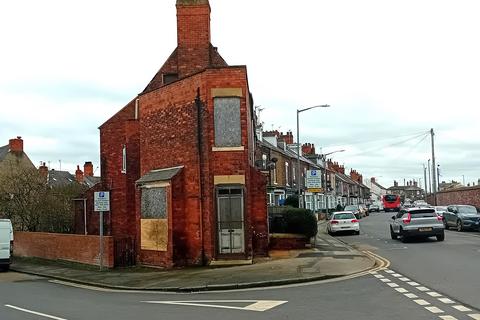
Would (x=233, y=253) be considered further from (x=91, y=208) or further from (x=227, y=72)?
(x=91, y=208)

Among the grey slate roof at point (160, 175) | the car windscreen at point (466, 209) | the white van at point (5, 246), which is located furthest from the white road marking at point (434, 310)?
the car windscreen at point (466, 209)

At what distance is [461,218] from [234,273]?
23008mm

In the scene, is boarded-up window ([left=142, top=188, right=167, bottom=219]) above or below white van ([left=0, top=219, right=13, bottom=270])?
above

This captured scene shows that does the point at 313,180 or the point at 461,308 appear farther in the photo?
the point at 313,180

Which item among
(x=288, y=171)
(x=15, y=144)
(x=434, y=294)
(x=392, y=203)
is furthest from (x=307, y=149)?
(x=434, y=294)

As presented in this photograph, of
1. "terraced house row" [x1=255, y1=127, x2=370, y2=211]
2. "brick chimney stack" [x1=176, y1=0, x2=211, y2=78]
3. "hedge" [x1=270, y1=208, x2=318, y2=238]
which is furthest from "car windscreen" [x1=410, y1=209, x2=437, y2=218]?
"brick chimney stack" [x1=176, y1=0, x2=211, y2=78]

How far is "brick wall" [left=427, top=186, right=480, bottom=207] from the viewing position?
51062 mm

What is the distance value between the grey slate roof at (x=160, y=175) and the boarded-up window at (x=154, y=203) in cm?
38

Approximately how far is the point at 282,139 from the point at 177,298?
2217 inches

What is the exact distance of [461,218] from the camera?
35.7 m

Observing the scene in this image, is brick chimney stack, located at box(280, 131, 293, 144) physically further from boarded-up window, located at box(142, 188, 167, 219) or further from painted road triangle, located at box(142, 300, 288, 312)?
painted road triangle, located at box(142, 300, 288, 312)

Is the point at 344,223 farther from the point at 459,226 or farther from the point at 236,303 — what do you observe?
the point at 236,303

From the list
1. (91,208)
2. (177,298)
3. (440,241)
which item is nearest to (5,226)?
(91,208)

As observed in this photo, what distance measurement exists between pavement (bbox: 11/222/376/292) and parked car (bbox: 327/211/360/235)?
482 inches
